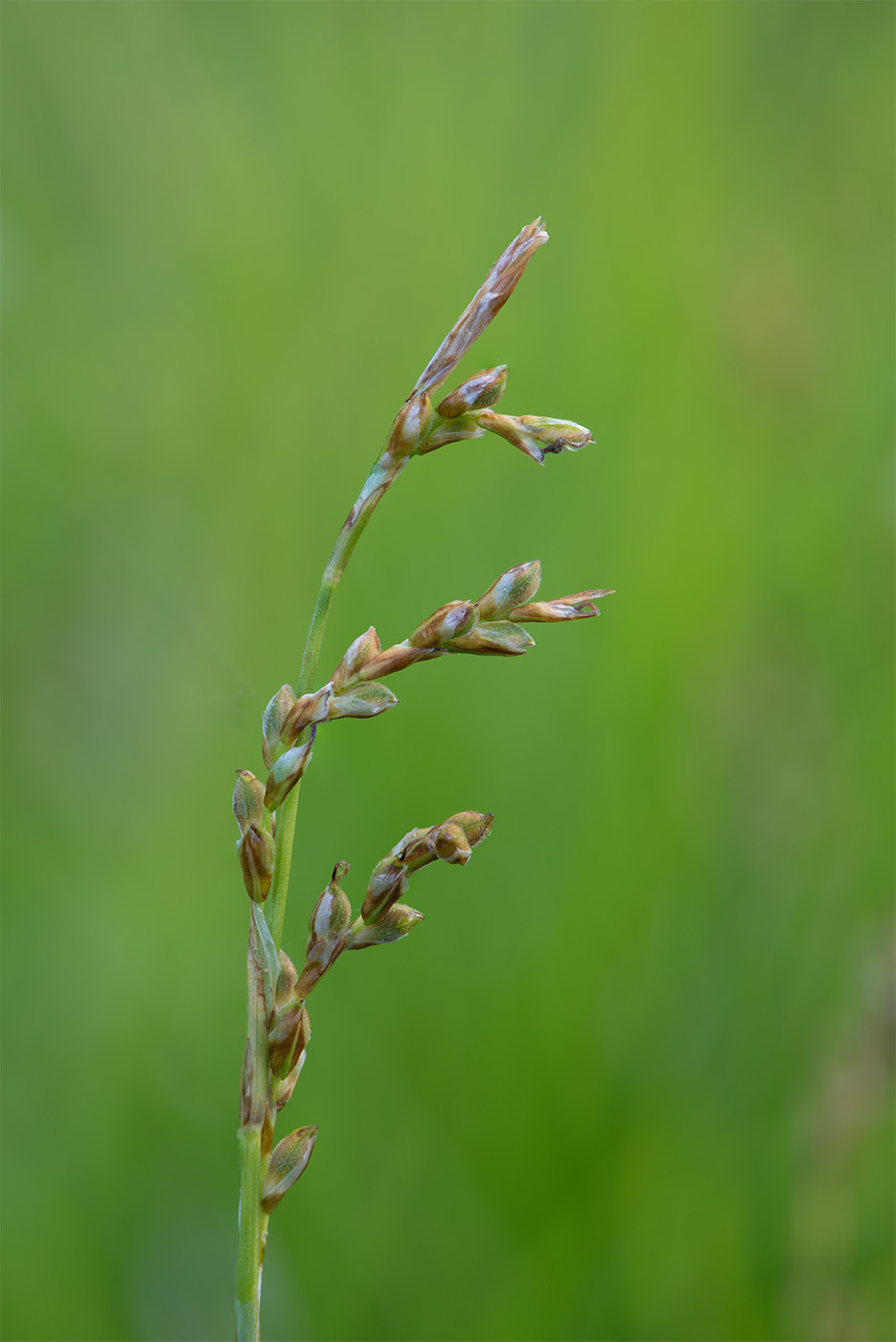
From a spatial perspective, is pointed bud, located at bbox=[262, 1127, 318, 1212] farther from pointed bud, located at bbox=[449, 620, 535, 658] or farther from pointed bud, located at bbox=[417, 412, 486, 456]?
pointed bud, located at bbox=[417, 412, 486, 456]

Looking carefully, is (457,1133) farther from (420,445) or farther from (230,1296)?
(420,445)

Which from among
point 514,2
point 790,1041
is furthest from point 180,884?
point 514,2

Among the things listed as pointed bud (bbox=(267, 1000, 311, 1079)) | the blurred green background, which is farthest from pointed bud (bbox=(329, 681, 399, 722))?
the blurred green background

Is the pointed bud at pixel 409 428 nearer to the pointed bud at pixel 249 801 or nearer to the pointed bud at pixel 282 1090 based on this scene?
the pointed bud at pixel 249 801

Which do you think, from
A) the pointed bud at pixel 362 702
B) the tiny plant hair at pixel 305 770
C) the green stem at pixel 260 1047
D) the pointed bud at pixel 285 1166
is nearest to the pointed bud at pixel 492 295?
the tiny plant hair at pixel 305 770

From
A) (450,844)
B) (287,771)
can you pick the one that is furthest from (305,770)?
(450,844)

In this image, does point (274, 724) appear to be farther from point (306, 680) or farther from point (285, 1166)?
point (285, 1166)
